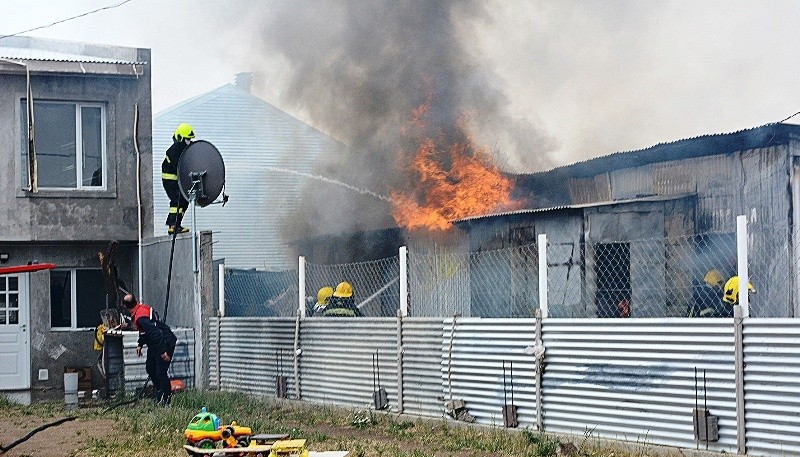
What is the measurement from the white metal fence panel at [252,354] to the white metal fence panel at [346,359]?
47 cm

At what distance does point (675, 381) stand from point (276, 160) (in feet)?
81.0

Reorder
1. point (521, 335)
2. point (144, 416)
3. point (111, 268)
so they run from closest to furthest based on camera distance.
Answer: point (521, 335) < point (144, 416) < point (111, 268)

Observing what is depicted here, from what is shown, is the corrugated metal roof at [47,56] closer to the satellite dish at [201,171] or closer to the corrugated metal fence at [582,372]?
the satellite dish at [201,171]

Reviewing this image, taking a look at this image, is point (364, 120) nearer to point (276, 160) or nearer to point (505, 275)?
point (505, 275)

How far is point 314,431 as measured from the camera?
37.6ft

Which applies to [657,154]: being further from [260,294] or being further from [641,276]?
[260,294]

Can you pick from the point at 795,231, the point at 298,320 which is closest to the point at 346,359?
the point at 298,320

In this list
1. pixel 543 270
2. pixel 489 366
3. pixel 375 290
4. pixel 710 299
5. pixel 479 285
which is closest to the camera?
pixel 543 270

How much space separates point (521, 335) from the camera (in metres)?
10.5

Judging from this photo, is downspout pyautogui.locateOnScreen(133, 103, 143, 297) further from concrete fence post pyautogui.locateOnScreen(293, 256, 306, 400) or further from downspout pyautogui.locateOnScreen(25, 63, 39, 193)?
concrete fence post pyautogui.locateOnScreen(293, 256, 306, 400)

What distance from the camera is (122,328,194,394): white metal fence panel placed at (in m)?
15.8

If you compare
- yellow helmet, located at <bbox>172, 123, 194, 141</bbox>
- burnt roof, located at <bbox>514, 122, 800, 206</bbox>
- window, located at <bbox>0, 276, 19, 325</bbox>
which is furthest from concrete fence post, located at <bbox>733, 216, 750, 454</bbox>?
window, located at <bbox>0, 276, 19, 325</bbox>

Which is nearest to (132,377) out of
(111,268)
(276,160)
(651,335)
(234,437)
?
(111,268)

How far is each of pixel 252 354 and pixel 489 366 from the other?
5558mm
